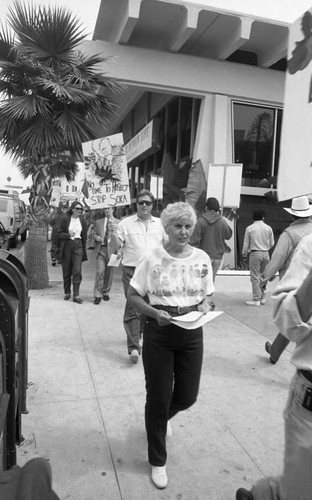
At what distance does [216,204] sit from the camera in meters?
7.06

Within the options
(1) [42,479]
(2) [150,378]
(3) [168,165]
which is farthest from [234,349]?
(3) [168,165]

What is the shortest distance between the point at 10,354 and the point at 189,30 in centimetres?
859

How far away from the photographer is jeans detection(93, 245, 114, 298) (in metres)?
7.22

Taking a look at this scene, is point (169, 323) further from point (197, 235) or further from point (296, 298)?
point (197, 235)

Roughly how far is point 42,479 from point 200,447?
2.22 meters

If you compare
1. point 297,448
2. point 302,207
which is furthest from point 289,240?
point 297,448

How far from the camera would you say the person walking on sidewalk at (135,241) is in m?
4.41

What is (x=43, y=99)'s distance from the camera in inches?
290

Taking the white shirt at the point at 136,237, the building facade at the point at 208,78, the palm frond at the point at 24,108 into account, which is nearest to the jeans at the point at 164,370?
the white shirt at the point at 136,237

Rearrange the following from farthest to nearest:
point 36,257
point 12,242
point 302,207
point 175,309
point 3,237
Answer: point 12,242 → point 3,237 → point 36,257 → point 302,207 → point 175,309

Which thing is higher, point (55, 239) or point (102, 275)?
point (55, 239)

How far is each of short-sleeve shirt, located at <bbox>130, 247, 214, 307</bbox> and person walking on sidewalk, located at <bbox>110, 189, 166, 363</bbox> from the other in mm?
1704

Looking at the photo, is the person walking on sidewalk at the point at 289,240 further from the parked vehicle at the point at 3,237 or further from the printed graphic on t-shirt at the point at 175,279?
the parked vehicle at the point at 3,237

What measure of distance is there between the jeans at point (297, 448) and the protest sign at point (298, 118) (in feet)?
2.63
